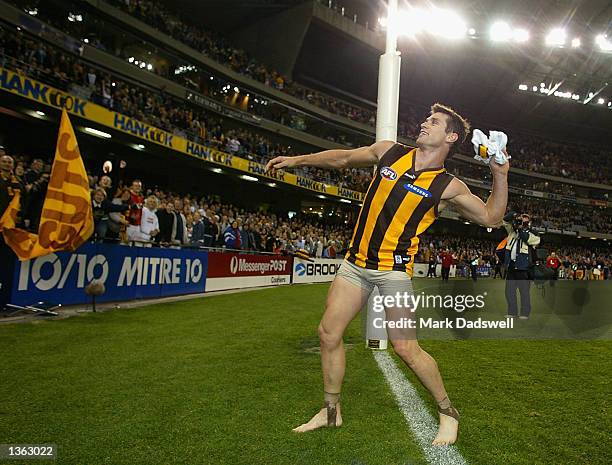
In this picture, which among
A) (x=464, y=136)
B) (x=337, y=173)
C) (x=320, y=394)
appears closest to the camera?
(x=464, y=136)

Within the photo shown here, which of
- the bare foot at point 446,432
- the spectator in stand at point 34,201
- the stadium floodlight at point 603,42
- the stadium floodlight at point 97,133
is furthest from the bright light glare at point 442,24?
the bare foot at point 446,432

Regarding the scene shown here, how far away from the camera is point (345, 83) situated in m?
42.3

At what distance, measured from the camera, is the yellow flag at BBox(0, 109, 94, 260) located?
22.7ft

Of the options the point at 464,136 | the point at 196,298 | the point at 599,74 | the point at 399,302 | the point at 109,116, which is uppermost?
the point at 599,74

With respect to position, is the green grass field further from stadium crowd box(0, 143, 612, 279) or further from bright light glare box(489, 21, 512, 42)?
bright light glare box(489, 21, 512, 42)

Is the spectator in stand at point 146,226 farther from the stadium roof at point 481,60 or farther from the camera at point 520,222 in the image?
the stadium roof at point 481,60

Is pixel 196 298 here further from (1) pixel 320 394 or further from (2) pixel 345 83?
(2) pixel 345 83

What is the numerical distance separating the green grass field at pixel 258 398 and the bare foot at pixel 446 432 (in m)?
0.08

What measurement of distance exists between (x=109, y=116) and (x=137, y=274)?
1255 centimetres

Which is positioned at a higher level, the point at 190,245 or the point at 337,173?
the point at 337,173

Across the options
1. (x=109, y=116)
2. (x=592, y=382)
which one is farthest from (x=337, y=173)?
(x=592, y=382)

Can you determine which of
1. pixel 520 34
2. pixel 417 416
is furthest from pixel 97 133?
pixel 520 34

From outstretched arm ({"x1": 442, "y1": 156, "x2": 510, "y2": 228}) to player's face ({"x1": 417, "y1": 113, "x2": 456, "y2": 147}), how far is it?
0.99 feet

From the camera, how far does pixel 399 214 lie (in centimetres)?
312
